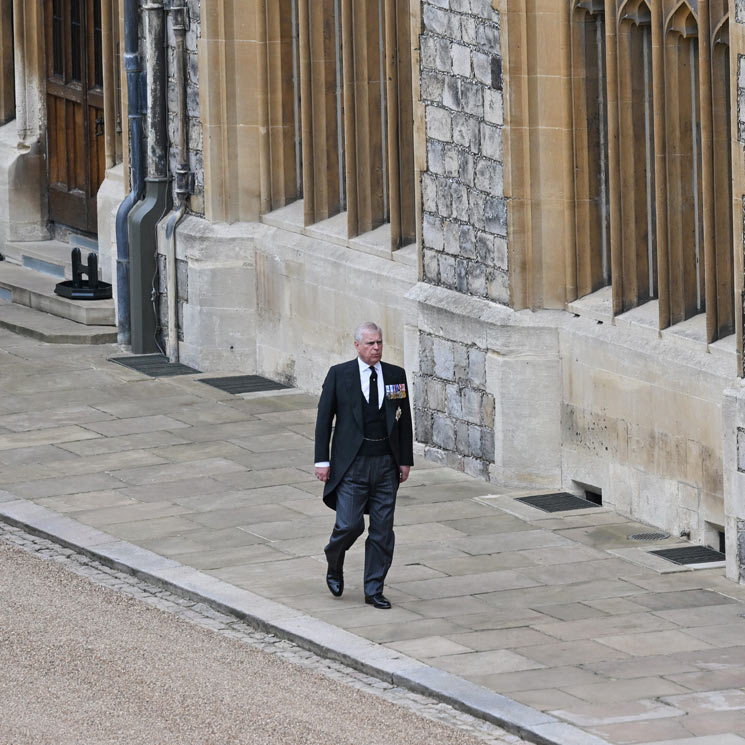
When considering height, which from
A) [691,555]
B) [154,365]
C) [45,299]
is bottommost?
[691,555]

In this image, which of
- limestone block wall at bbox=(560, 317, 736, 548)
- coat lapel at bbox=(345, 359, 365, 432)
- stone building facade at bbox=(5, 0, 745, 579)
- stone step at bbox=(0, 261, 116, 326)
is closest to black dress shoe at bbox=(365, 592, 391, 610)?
coat lapel at bbox=(345, 359, 365, 432)

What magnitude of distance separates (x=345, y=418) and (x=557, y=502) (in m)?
2.77

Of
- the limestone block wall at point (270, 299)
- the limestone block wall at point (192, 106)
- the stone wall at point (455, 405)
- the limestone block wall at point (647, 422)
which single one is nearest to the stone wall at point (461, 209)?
the stone wall at point (455, 405)

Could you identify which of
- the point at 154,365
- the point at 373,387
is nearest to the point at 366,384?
the point at 373,387

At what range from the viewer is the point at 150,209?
18.7 m

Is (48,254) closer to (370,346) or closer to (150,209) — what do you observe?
Result: (150,209)

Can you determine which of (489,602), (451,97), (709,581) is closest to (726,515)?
(709,581)

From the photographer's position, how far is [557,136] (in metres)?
14.1

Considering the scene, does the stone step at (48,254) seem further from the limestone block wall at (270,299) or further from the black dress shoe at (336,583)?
the black dress shoe at (336,583)

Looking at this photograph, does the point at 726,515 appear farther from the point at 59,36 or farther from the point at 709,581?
the point at 59,36

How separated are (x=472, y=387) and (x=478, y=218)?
1173 mm

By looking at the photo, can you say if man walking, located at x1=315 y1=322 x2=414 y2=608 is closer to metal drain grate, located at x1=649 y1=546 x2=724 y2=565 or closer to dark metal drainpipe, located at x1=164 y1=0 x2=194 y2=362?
metal drain grate, located at x1=649 y1=546 x2=724 y2=565

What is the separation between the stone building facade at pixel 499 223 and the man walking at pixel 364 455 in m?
1.97

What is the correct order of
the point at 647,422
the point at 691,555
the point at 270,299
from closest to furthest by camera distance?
the point at 691,555 → the point at 647,422 → the point at 270,299
